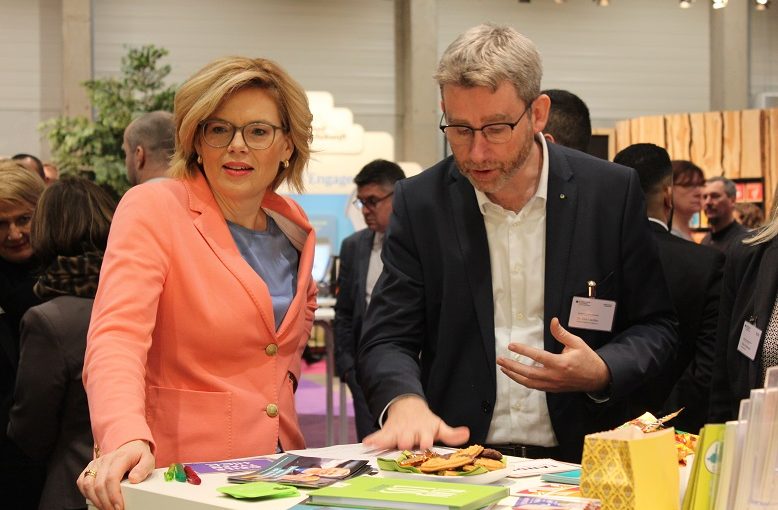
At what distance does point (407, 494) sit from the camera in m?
1.56

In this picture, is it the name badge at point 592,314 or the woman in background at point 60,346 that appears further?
the woman in background at point 60,346

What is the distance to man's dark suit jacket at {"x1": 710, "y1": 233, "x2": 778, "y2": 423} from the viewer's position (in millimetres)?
2576

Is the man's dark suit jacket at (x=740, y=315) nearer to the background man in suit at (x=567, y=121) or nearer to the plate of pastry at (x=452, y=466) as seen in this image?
the background man in suit at (x=567, y=121)

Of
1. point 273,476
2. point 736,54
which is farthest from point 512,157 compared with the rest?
point 736,54

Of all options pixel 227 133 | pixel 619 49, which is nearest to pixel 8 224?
pixel 227 133

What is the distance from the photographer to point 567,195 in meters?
2.39

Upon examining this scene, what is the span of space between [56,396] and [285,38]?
11.3 metres

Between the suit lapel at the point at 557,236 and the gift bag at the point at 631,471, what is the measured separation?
77 centimetres

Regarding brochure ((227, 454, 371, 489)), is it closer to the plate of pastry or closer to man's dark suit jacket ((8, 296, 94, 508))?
the plate of pastry

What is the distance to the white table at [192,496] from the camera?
1592 mm

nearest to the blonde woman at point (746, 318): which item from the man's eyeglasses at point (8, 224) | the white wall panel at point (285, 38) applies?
the man's eyeglasses at point (8, 224)

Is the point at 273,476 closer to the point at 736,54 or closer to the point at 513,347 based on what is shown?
the point at 513,347

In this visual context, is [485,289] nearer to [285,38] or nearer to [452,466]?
[452,466]

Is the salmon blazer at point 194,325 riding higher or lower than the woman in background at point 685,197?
lower
